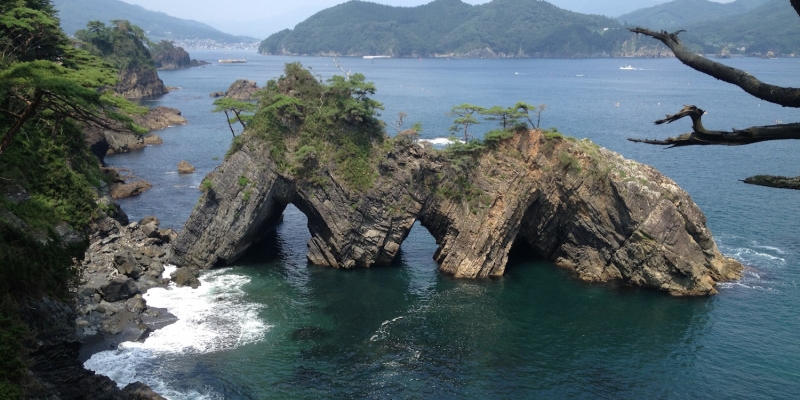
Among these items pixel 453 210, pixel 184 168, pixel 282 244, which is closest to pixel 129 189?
pixel 184 168

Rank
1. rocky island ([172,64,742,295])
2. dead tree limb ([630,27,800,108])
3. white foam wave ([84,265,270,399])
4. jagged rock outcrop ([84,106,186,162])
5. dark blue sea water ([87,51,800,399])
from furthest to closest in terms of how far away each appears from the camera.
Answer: jagged rock outcrop ([84,106,186,162]) → rocky island ([172,64,742,295]) → dark blue sea water ([87,51,800,399]) → white foam wave ([84,265,270,399]) → dead tree limb ([630,27,800,108])

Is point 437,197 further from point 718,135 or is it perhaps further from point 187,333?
point 718,135

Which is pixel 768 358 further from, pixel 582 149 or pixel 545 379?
pixel 582 149

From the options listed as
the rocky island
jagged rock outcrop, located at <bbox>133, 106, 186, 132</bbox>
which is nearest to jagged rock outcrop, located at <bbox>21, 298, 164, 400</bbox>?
the rocky island

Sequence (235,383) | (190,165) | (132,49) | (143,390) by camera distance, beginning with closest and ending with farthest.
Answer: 1. (143,390)
2. (235,383)
3. (190,165)
4. (132,49)

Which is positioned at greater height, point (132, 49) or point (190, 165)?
point (132, 49)

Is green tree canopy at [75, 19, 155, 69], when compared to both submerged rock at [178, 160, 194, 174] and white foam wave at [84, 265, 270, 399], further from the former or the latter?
white foam wave at [84, 265, 270, 399]

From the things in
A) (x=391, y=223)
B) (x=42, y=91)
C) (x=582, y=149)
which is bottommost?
(x=391, y=223)

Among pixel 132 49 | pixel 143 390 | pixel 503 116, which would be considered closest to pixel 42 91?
pixel 143 390
